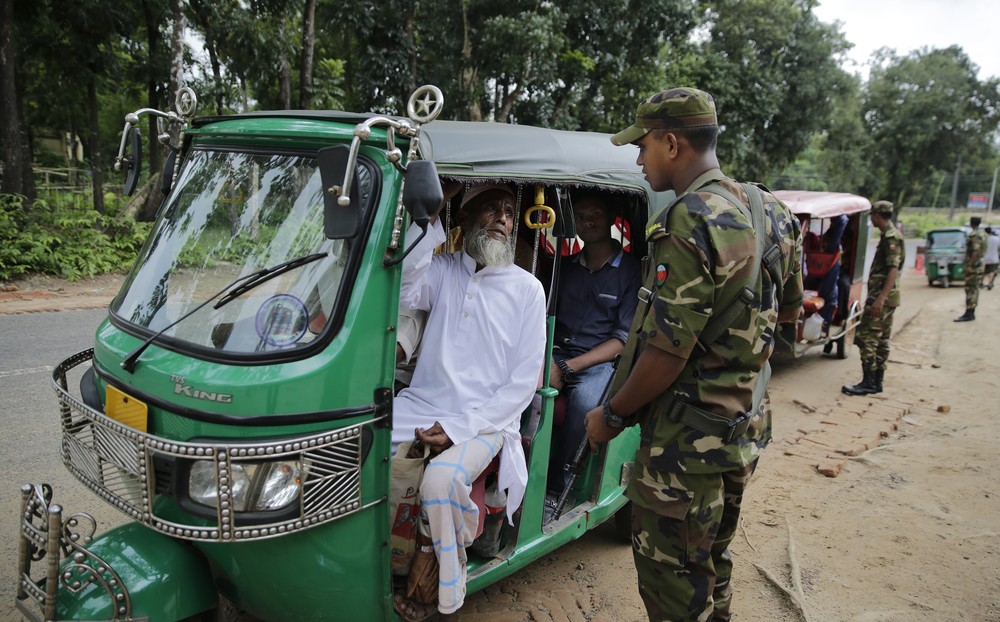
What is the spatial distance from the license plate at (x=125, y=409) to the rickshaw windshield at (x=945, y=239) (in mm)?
19945

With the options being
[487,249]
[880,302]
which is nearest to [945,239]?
[880,302]

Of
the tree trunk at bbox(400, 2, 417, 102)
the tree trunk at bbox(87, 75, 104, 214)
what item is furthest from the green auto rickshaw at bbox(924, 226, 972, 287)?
the tree trunk at bbox(87, 75, 104, 214)

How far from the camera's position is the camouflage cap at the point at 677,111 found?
236 centimetres

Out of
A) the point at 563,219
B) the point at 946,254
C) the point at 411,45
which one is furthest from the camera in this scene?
the point at 946,254

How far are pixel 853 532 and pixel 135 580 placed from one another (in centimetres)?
408

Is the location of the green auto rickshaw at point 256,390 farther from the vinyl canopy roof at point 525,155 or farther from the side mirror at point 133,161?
the side mirror at point 133,161

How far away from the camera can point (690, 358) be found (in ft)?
7.91

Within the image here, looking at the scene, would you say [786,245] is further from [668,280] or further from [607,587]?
[607,587]

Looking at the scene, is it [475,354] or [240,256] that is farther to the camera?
[475,354]

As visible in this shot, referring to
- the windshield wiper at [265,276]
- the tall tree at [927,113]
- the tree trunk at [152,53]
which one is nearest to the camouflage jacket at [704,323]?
the windshield wiper at [265,276]

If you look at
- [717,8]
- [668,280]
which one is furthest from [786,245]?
[717,8]

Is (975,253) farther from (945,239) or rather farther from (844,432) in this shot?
(844,432)

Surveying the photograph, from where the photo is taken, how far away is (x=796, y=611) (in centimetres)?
346

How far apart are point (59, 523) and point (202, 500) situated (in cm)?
39
